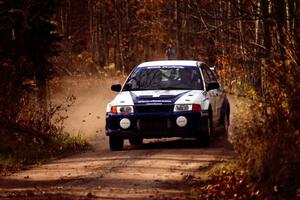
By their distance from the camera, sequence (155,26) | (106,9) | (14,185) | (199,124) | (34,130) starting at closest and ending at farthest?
(14,185)
(199,124)
(34,130)
(155,26)
(106,9)

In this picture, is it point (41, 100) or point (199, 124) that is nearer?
point (199, 124)

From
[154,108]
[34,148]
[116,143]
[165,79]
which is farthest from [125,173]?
[34,148]

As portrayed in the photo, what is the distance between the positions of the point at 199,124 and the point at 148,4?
4745 cm

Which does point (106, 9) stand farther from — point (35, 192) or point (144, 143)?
point (35, 192)

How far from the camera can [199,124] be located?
54.1 ft

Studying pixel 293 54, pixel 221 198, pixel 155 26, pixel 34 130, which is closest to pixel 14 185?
pixel 221 198

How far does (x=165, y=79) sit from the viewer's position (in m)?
17.6

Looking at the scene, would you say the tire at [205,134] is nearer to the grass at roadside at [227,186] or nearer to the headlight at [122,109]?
the headlight at [122,109]

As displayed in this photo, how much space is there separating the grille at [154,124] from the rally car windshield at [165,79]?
98 cm

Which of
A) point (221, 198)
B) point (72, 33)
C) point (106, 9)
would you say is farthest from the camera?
point (72, 33)

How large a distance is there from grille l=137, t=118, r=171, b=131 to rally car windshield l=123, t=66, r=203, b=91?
0.98 m

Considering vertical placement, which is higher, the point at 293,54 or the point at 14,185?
the point at 293,54

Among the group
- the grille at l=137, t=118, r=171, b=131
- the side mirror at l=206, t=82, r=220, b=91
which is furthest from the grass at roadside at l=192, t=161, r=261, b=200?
the side mirror at l=206, t=82, r=220, b=91

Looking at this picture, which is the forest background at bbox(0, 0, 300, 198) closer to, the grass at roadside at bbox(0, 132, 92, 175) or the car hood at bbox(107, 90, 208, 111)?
the grass at roadside at bbox(0, 132, 92, 175)
